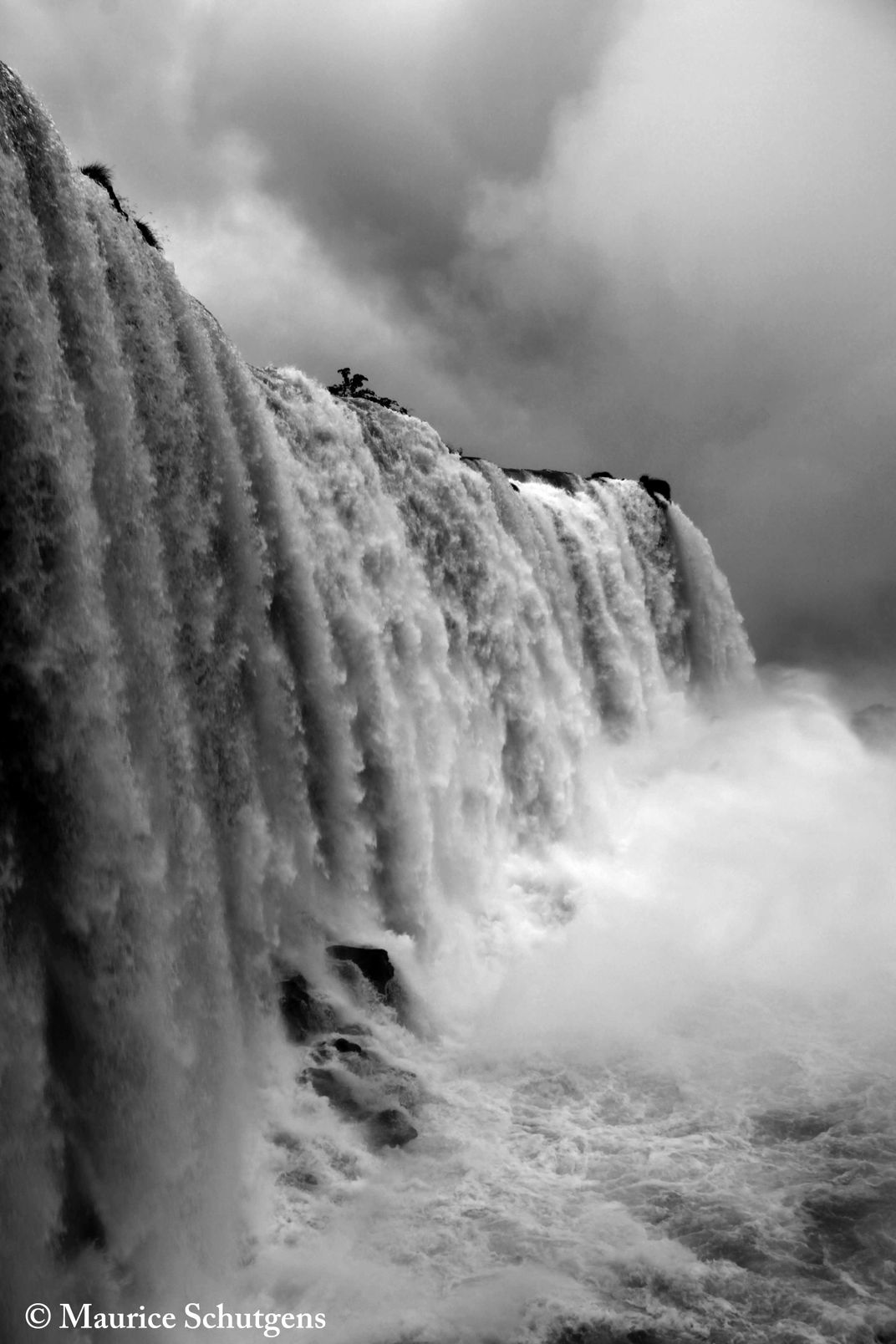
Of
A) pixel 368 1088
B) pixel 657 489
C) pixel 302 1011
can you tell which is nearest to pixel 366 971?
pixel 302 1011

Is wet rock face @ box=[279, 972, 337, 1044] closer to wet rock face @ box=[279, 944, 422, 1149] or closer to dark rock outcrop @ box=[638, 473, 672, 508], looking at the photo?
wet rock face @ box=[279, 944, 422, 1149]

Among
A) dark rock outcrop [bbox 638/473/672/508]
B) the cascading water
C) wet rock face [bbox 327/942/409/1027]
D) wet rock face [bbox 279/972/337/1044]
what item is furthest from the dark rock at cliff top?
dark rock outcrop [bbox 638/473/672/508]

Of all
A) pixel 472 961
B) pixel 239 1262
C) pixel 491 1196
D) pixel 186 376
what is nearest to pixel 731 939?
pixel 472 961

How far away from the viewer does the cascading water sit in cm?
600

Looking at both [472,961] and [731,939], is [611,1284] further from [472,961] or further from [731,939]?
[731,939]

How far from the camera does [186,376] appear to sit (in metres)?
8.85

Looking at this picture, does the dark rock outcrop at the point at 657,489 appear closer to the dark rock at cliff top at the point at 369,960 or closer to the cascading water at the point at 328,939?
the cascading water at the point at 328,939

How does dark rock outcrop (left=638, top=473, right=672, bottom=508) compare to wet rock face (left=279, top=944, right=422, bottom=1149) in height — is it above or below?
above

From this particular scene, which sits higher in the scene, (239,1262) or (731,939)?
(731,939)

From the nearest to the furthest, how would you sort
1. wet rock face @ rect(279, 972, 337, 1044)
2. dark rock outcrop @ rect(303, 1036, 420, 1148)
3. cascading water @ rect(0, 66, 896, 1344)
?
cascading water @ rect(0, 66, 896, 1344)
dark rock outcrop @ rect(303, 1036, 420, 1148)
wet rock face @ rect(279, 972, 337, 1044)

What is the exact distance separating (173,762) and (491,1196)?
449cm

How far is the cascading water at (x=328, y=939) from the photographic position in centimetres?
600

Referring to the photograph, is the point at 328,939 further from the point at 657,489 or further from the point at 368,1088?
the point at 657,489

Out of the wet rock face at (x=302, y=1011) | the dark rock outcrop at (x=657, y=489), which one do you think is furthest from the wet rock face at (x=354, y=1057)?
the dark rock outcrop at (x=657, y=489)
